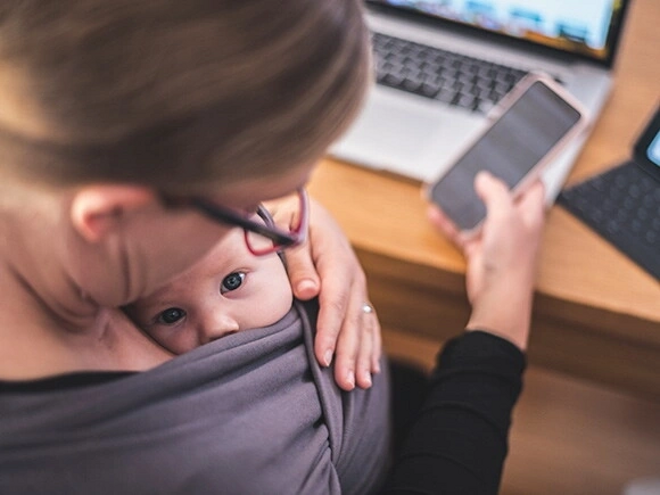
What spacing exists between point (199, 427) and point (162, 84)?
0.73 ft

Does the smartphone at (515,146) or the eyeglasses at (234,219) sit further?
the smartphone at (515,146)

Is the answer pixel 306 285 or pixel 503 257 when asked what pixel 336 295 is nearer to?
pixel 306 285

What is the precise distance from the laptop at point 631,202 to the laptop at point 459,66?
4cm

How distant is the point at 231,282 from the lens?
2.07ft

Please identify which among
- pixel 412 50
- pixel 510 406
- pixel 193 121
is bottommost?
pixel 510 406

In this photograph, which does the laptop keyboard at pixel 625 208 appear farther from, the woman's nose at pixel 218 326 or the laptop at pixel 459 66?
the woman's nose at pixel 218 326

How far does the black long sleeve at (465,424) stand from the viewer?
66 cm

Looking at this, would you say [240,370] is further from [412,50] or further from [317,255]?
[412,50]

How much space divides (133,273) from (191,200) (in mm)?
74

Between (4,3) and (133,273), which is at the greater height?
(4,3)

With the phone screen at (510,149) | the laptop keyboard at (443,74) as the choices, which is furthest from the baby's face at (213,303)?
the laptop keyboard at (443,74)

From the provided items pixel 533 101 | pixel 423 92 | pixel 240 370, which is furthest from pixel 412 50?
pixel 240 370

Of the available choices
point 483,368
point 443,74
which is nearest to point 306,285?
point 483,368

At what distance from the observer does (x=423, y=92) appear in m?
0.96
